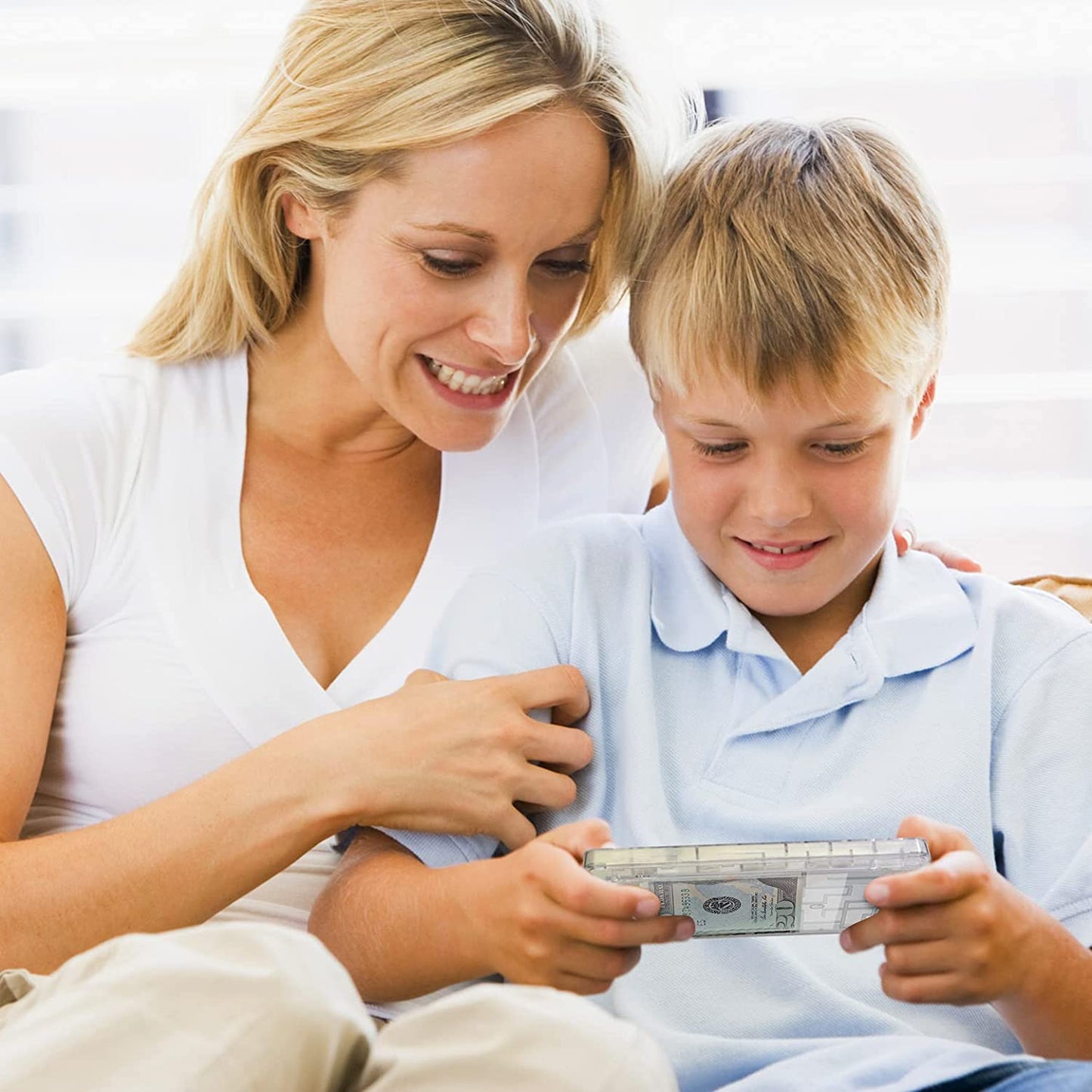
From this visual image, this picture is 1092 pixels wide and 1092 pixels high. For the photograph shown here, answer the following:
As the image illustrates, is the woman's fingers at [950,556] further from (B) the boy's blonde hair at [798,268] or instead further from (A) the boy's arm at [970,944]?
(A) the boy's arm at [970,944]

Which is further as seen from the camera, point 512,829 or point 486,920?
point 512,829

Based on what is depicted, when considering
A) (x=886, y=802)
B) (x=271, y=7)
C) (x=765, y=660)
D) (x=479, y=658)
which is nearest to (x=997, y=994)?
(x=886, y=802)

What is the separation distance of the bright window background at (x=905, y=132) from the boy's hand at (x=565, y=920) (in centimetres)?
173

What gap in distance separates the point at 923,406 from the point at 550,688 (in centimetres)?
44

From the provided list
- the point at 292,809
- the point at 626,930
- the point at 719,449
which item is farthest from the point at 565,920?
the point at 719,449

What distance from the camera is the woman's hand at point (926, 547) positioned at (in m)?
1.36

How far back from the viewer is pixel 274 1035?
31.0 inches

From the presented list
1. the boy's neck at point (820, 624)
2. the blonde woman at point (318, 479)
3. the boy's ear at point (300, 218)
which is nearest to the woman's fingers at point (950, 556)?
the boy's neck at point (820, 624)

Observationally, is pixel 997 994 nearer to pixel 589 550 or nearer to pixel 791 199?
pixel 589 550

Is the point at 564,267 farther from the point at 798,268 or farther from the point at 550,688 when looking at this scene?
the point at 550,688

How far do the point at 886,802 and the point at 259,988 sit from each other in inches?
22.8

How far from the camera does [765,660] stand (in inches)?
49.6

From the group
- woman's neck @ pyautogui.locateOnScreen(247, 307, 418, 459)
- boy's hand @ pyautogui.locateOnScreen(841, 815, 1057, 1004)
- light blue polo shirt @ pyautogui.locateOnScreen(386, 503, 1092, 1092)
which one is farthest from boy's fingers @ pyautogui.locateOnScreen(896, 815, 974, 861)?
woman's neck @ pyautogui.locateOnScreen(247, 307, 418, 459)

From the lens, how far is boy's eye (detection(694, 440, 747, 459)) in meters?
1.20
